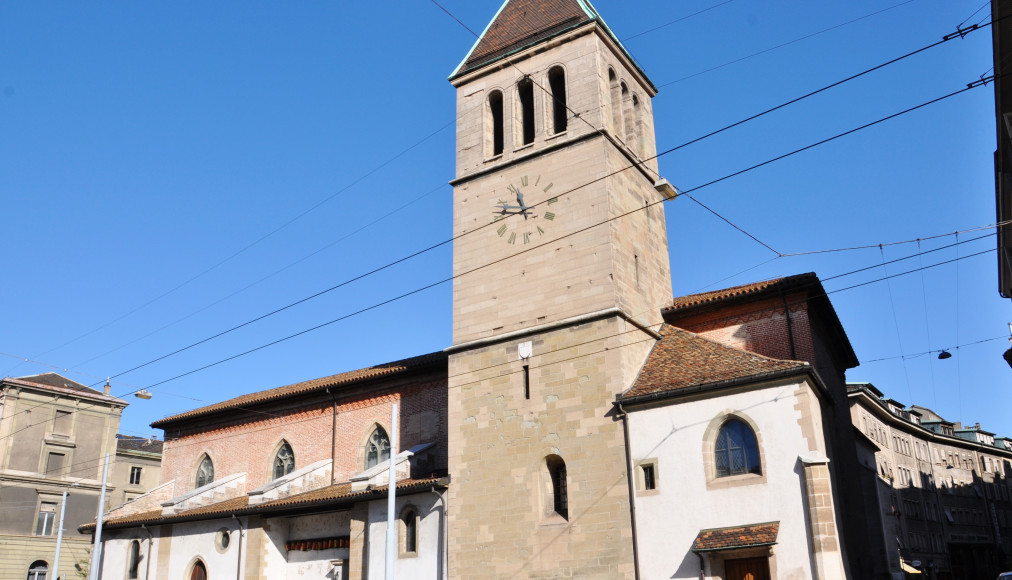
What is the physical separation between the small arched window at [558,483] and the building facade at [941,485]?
2322cm

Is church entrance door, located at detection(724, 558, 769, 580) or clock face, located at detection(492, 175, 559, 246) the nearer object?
church entrance door, located at detection(724, 558, 769, 580)

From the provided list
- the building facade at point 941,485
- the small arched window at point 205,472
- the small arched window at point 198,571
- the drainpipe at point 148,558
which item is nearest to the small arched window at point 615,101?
the small arched window at point 198,571

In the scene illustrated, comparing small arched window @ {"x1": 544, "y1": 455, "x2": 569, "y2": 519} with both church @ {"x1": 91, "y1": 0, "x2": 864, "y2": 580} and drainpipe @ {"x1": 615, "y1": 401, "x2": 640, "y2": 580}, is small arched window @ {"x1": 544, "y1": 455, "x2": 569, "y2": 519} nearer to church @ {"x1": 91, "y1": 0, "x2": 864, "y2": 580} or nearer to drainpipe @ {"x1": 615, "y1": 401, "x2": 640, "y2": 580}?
church @ {"x1": 91, "y1": 0, "x2": 864, "y2": 580}

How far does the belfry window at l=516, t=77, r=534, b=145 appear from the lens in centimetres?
2780

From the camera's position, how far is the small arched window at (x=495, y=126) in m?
27.9

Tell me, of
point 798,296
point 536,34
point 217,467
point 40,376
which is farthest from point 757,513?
point 40,376

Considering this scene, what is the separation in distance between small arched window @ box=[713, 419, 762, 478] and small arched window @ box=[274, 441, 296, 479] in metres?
18.3

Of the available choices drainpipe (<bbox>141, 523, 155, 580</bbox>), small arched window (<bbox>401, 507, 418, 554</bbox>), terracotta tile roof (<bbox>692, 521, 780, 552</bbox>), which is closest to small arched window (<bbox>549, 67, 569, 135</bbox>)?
small arched window (<bbox>401, 507, 418, 554</bbox>)

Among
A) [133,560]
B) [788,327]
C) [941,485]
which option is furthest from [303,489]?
[941,485]

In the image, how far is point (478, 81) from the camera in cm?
2892

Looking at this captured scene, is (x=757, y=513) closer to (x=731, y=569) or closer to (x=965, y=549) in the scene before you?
(x=731, y=569)

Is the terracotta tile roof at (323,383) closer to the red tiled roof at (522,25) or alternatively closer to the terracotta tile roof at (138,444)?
the red tiled roof at (522,25)

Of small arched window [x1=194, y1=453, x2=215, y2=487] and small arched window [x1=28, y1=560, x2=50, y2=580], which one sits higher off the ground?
small arched window [x1=194, y1=453, x2=215, y2=487]

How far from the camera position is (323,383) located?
105 ft
